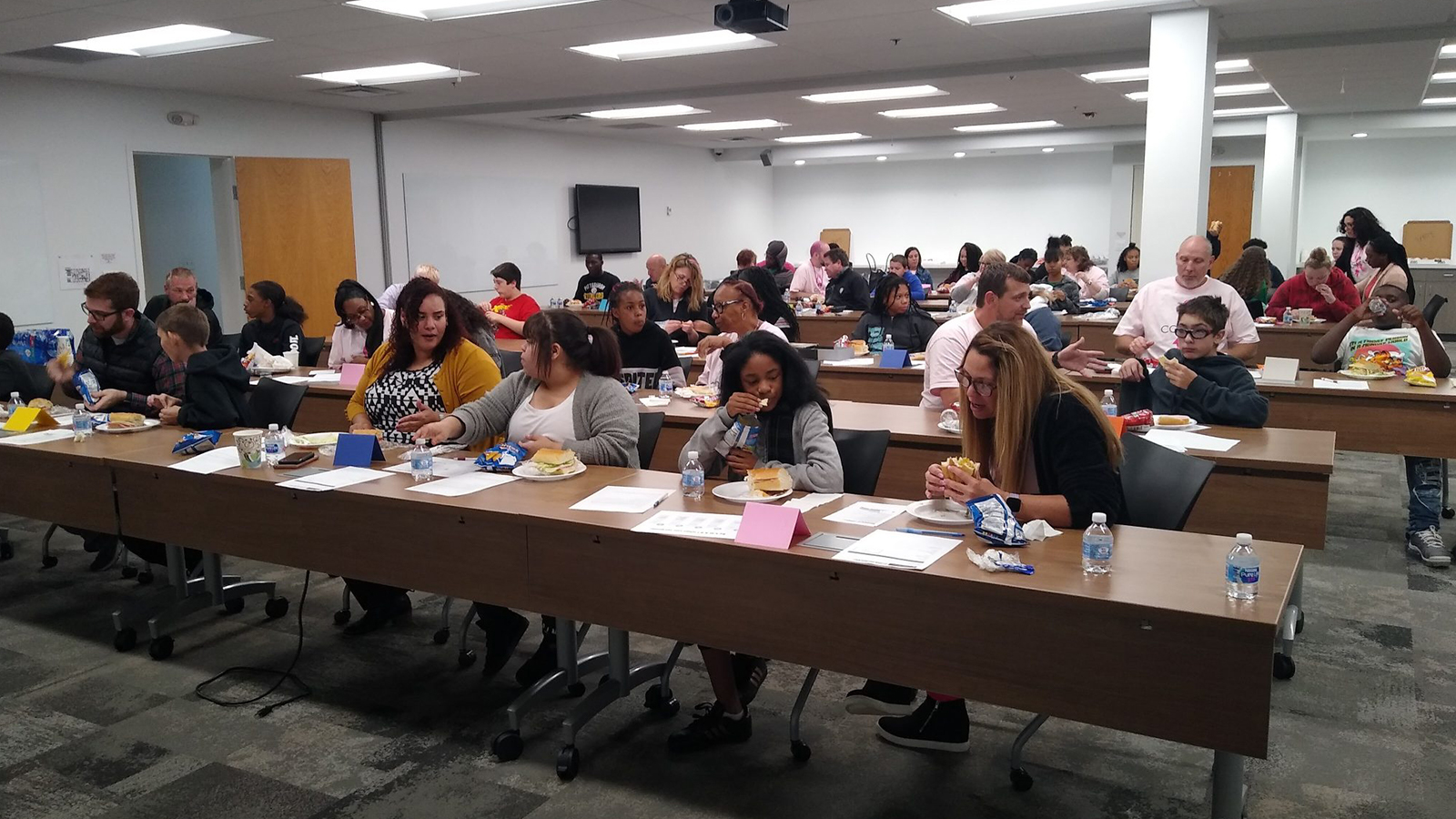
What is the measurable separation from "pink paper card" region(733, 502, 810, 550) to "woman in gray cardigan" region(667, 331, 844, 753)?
1.75ft

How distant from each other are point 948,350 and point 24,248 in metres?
7.47

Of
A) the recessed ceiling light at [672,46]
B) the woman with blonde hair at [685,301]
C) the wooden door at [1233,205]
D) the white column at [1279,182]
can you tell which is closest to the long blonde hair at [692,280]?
the woman with blonde hair at [685,301]

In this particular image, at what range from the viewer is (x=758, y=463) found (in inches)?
134

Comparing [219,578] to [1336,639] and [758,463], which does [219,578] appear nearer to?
[758,463]

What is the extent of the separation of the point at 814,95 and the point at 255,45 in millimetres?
5269

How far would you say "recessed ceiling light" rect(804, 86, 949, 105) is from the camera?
991 centimetres

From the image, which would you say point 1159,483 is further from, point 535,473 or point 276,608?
point 276,608

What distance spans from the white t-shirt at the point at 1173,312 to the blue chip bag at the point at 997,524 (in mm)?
3006

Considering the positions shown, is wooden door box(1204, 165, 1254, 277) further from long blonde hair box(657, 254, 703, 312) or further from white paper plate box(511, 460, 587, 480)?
white paper plate box(511, 460, 587, 480)

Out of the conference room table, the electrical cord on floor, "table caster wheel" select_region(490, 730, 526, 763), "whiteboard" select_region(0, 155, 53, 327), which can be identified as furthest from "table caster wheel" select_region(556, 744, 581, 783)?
"whiteboard" select_region(0, 155, 53, 327)

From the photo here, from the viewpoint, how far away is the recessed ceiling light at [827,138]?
1468cm

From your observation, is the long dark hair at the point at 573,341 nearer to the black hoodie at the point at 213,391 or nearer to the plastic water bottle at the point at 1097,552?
the black hoodie at the point at 213,391

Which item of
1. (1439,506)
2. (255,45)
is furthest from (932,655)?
(255,45)

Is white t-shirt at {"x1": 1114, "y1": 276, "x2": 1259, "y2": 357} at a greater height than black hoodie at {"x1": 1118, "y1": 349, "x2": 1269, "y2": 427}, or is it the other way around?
white t-shirt at {"x1": 1114, "y1": 276, "x2": 1259, "y2": 357}
